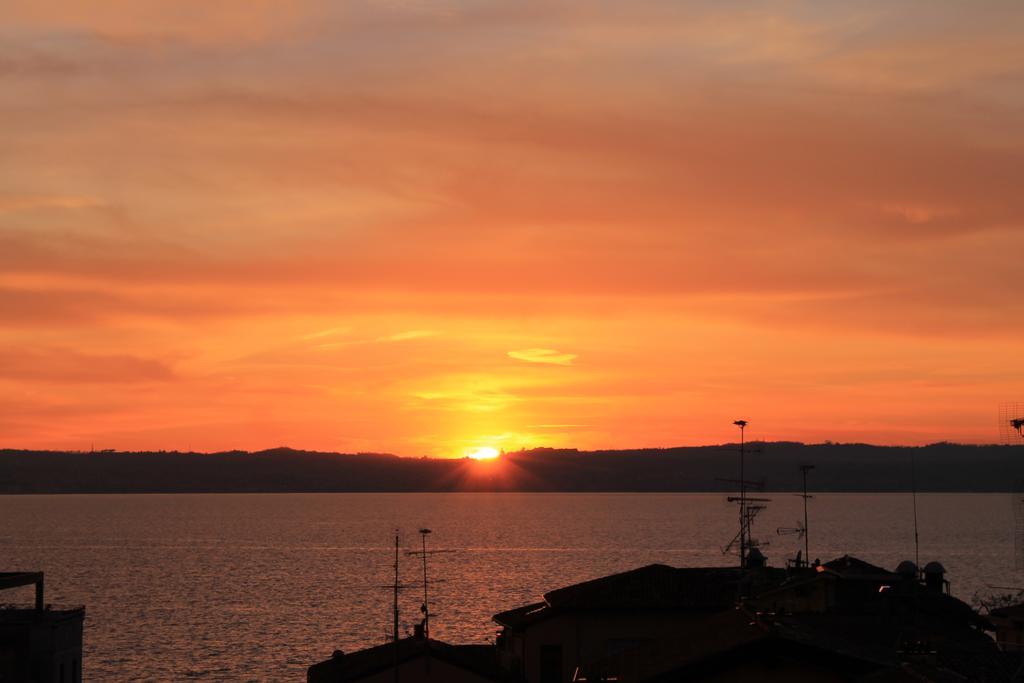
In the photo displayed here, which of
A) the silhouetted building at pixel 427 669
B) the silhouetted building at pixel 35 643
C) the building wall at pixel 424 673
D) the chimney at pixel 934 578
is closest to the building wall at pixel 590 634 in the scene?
the silhouetted building at pixel 427 669

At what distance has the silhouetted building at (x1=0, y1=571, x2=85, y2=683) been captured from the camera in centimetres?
6019

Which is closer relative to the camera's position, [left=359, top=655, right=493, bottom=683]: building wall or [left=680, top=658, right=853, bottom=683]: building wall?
[left=680, top=658, right=853, bottom=683]: building wall

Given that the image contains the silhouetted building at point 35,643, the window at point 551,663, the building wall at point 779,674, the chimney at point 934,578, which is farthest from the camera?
the silhouetted building at point 35,643

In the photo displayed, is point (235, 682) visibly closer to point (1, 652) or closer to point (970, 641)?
point (1, 652)

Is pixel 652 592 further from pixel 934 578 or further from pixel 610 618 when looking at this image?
pixel 934 578

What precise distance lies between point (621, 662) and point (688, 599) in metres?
11.6

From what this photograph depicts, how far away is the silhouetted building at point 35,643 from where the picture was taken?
60.2m

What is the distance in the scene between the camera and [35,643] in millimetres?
60531

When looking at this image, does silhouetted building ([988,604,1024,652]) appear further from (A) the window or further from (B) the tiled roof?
(A) the window

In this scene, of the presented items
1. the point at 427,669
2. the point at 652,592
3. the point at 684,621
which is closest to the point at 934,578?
the point at 684,621

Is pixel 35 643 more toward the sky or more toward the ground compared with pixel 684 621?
more toward the ground

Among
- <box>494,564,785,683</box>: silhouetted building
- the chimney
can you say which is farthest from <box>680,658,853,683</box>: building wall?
the chimney

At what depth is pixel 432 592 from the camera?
6796 inches

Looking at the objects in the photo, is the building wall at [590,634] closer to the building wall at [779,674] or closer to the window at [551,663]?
the window at [551,663]
